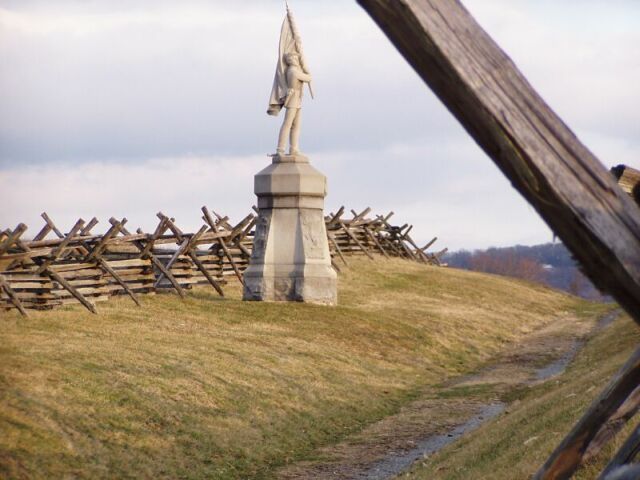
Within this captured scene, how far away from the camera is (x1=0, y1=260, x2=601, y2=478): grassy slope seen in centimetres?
1173

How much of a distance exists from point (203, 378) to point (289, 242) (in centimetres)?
973

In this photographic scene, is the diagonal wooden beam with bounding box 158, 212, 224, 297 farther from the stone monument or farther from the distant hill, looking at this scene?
the distant hill

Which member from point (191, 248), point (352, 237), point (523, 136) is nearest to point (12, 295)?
point (191, 248)

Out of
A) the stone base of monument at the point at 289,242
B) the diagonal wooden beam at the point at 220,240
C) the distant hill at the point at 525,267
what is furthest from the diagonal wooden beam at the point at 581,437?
the distant hill at the point at 525,267

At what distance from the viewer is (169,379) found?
14836mm

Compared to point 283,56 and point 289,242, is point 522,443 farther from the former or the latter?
point 283,56

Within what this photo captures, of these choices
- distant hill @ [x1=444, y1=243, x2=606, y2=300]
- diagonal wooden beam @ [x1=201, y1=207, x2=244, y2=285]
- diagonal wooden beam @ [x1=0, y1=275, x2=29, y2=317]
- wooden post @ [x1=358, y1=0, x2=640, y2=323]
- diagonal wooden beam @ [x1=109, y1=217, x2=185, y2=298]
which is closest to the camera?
wooden post @ [x1=358, y1=0, x2=640, y2=323]

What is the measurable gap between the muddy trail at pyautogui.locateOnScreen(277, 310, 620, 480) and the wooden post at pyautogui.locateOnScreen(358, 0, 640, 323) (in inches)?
341

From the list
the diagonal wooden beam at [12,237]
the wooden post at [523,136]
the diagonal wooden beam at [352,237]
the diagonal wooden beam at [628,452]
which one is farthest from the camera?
the diagonal wooden beam at [352,237]

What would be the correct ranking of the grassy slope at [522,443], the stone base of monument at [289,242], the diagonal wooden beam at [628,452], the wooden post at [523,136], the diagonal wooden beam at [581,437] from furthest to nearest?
the stone base of monument at [289,242]
the grassy slope at [522,443]
the diagonal wooden beam at [581,437]
the diagonal wooden beam at [628,452]
the wooden post at [523,136]

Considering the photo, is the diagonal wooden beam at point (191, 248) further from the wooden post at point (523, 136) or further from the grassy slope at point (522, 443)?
the wooden post at point (523, 136)

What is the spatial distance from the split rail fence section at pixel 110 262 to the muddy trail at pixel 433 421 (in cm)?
658

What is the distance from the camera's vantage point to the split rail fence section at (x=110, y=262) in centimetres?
1945

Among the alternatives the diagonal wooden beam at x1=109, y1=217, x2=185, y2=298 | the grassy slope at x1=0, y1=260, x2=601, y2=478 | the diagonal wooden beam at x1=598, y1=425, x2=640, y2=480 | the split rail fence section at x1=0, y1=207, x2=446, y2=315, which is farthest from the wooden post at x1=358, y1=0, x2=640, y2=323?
the diagonal wooden beam at x1=109, y1=217, x2=185, y2=298
